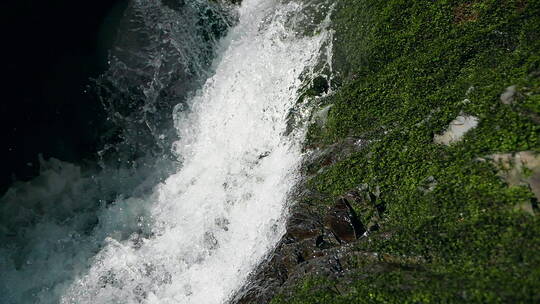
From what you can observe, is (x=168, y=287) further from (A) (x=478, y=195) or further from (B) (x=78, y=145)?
(A) (x=478, y=195)

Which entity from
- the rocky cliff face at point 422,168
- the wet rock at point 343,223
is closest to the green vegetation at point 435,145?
the rocky cliff face at point 422,168

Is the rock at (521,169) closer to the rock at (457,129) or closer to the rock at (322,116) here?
Result: the rock at (457,129)

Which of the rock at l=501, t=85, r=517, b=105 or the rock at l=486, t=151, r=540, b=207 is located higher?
the rock at l=501, t=85, r=517, b=105

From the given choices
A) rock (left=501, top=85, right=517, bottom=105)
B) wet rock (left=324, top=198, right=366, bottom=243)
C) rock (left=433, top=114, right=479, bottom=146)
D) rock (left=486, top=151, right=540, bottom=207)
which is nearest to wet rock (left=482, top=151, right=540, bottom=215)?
rock (left=486, top=151, right=540, bottom=207)

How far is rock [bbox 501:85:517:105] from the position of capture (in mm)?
7922

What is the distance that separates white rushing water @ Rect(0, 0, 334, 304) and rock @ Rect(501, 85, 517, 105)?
434cm

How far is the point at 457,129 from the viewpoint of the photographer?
8.30 m

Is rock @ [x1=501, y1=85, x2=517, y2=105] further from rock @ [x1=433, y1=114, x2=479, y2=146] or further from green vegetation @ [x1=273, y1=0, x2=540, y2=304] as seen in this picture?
rock @ [x1=433, y1=114, x2=479, y2=146]

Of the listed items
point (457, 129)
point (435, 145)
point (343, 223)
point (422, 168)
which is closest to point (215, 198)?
point (343, 223)

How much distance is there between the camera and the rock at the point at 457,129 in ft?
26.8

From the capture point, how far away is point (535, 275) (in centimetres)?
618

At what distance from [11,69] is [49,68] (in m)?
1.03

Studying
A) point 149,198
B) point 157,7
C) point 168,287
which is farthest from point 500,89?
point 157,7

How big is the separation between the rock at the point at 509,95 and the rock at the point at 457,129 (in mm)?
541
